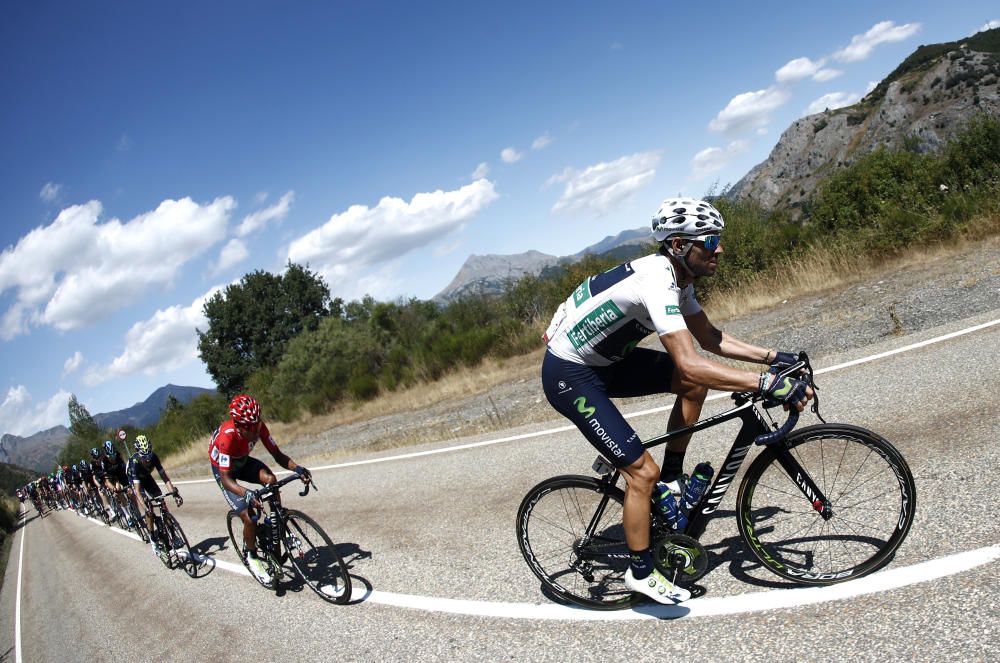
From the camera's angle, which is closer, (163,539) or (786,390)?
(786,390)

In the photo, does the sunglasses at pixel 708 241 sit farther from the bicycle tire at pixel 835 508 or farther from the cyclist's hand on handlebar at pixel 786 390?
the bicycle tire at pixel 835 508

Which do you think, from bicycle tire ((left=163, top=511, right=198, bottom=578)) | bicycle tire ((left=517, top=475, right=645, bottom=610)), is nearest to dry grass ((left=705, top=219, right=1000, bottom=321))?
bicycle tire ((left=517, top=475, right=645, bottom=610))

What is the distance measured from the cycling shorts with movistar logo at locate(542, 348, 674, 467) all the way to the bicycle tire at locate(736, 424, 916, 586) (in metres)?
0.75

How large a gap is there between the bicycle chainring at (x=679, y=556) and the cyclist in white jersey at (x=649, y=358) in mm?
60

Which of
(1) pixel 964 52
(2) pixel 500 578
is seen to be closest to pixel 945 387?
(2) pixel 500 578

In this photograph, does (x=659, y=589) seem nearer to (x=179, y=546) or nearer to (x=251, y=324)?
(x=179, y=546)

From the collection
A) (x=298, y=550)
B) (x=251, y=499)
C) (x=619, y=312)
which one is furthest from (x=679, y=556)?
(x=251, y=499)

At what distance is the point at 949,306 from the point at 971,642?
8.19 meters

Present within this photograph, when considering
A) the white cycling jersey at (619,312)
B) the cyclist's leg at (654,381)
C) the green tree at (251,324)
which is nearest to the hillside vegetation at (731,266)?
the cyclist's leg at (654,381)

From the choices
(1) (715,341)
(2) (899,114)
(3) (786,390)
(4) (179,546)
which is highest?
(2) (899,114)

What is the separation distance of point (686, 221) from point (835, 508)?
2053 millimetres

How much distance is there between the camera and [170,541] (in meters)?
9.41

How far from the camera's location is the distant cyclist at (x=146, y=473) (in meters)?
9.79

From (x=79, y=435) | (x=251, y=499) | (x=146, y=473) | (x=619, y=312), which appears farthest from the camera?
(x=79, y=435)
